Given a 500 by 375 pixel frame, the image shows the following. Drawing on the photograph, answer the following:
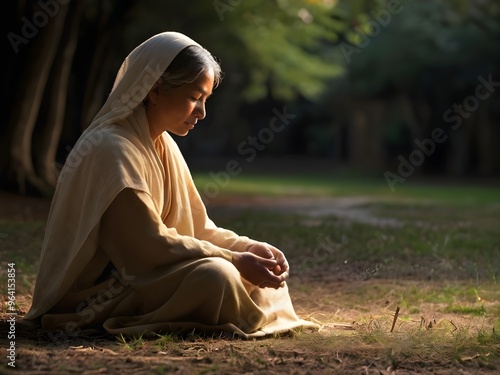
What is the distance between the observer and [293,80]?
27.0m

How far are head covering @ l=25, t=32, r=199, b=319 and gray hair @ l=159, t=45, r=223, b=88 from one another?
0.05 meters

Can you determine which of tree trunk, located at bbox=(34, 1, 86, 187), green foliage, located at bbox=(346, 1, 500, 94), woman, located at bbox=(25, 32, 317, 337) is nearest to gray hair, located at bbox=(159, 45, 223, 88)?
woman, located at bbox=(25, 32, 317, 337)

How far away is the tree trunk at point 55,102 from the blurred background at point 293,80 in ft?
0.07

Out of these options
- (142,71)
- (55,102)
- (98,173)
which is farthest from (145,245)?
(55,102)

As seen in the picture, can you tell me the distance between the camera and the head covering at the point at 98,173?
4.57 m

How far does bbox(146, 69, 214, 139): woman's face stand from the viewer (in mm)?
4789

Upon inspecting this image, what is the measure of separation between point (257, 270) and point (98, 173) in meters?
0.95

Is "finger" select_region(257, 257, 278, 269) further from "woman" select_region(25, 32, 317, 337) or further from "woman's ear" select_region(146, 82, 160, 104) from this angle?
"woman's ear" select_region(146, 82, 160, 104)

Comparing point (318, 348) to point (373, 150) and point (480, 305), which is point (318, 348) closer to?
point (480, 305)

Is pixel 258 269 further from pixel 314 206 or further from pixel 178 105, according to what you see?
pixel 314 206

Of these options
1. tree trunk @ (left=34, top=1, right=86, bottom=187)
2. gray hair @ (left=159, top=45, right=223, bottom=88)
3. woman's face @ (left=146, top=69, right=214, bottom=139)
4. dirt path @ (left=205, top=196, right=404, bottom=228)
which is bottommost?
dirt path @ (left=205, top=196, right=404, bottom=228)

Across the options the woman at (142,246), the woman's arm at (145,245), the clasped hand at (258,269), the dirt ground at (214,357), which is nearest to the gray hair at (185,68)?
the woman at (142,246)

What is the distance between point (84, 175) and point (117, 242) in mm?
393

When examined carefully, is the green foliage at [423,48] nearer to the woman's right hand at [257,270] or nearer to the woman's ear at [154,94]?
the woman's ear at [154,94]
